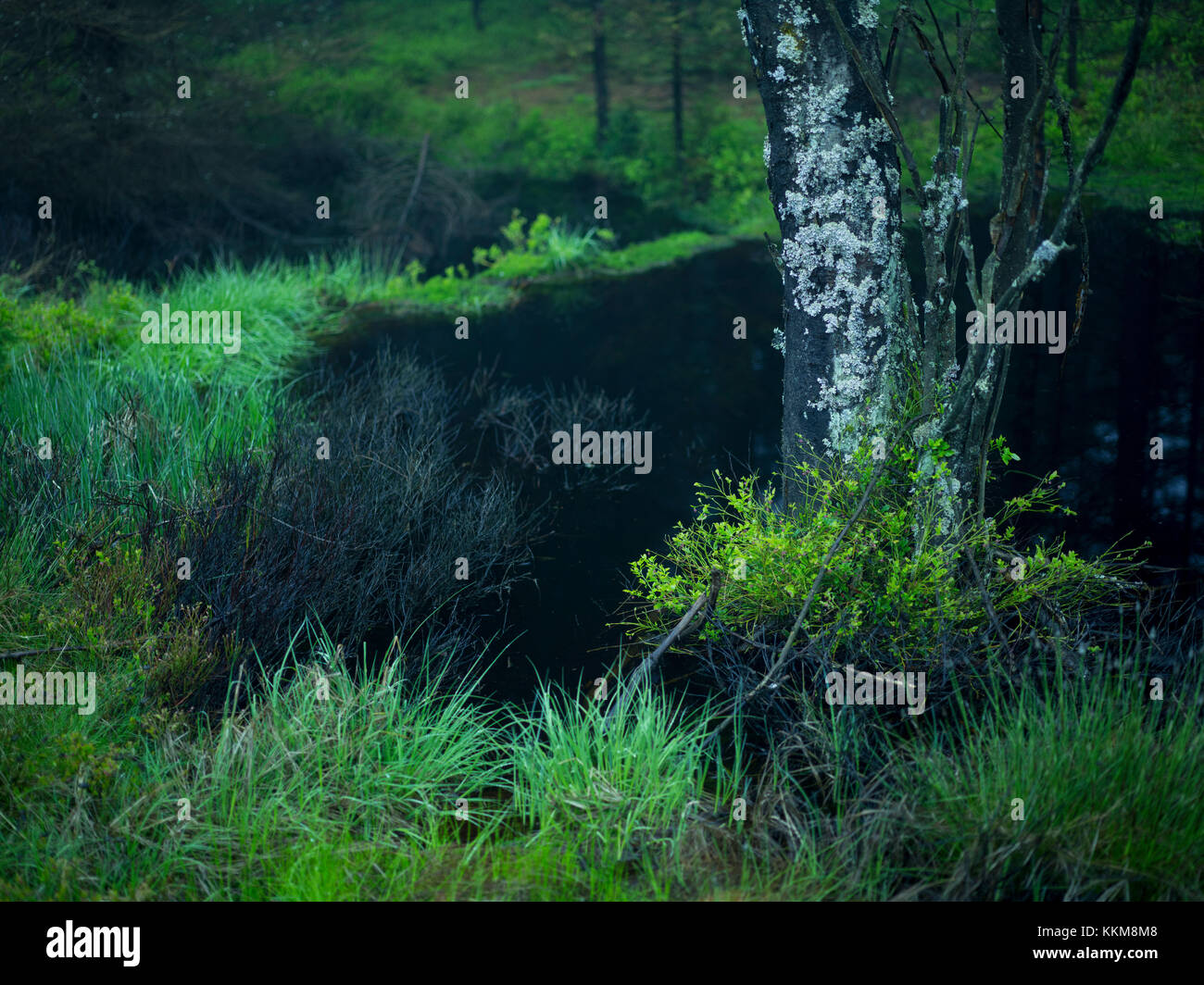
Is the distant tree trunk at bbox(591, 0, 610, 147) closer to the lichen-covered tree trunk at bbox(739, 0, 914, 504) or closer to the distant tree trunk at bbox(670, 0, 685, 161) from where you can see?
the distant tree trunk at bbox(670, 0, 685, 161)

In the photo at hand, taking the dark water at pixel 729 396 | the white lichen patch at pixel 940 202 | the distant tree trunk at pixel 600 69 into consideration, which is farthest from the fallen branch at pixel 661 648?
the distant tree trunk at pixel 600 69

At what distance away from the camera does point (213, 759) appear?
3.75 metres

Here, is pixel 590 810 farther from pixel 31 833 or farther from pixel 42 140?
pixel 42 140

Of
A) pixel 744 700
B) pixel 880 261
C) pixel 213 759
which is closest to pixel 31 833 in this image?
pixel 213 759

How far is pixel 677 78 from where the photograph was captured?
17.1 m

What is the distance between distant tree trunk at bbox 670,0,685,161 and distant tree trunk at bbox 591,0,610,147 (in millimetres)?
1433

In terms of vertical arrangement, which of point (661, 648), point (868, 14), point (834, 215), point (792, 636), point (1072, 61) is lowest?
point (661, 648)

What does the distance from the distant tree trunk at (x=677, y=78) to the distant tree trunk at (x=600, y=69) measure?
1.43 meters

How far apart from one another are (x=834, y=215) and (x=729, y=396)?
12.4 feet

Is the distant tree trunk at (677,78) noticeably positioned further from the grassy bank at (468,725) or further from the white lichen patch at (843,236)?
the white lichen patch at (843,236)

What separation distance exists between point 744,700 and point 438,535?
2325mm

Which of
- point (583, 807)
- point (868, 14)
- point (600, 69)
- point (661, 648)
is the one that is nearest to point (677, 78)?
point (600, 69)

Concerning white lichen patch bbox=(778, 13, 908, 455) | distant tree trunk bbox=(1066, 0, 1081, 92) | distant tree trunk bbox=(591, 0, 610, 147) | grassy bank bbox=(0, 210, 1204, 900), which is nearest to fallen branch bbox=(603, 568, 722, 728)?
grassy bank bbox=(0, 210, 1204, 900)

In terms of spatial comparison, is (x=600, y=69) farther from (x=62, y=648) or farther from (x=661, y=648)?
(x=62, y=648)
